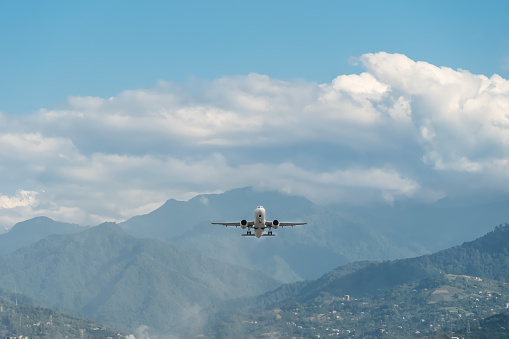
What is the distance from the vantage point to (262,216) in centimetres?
18025
